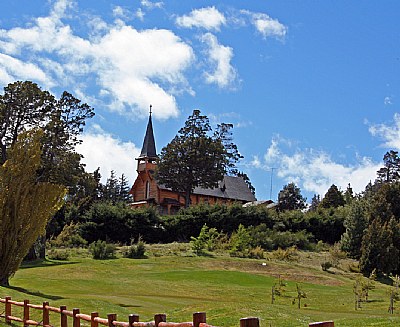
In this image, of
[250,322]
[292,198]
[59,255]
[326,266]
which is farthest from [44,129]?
[292,198]

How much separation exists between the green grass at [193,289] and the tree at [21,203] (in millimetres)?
1414

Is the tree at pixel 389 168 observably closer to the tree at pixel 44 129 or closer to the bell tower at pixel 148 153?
the bell tower at pixel 148 153

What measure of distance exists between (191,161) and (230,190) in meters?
16.3

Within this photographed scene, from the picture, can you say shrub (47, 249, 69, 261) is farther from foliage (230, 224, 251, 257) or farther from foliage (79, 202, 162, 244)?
foliage (230, 224, 251, 257)

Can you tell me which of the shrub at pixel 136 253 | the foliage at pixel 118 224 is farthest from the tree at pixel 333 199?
the shrub at pixel 136 253

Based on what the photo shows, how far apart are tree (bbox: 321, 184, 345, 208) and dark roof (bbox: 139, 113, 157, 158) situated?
21481 mm

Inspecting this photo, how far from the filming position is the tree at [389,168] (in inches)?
3334

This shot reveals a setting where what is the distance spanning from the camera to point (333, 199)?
7250 cm

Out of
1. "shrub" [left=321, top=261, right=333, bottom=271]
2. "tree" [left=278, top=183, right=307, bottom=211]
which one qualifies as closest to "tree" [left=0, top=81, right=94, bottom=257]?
"shrub" [left=321, top=261, right=333, bottom=271]

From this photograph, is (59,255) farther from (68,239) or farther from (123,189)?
(123,189)

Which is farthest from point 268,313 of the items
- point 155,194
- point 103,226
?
point 155,194

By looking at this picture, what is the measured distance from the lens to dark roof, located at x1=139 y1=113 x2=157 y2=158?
7350cm

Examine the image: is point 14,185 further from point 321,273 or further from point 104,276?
point 321,273

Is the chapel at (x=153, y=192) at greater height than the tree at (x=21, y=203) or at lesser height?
greater
